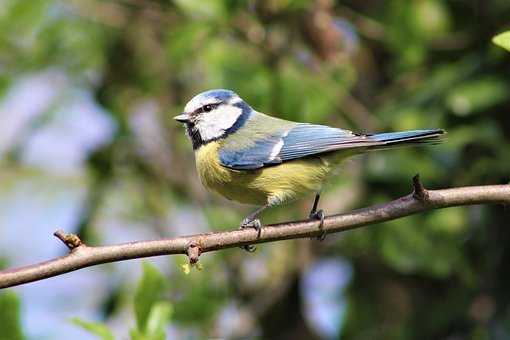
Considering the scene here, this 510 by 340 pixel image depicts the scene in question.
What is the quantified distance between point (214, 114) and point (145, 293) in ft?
2.75

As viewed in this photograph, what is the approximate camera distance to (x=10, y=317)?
1.92 metres

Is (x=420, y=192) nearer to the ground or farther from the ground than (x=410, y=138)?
nearer to the ground

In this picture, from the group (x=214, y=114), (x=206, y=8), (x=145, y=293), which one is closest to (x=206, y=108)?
(x=214, y=114)

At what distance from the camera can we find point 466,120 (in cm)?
273

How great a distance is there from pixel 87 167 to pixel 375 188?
1.24 m

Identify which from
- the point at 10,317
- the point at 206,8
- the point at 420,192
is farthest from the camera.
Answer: the point at 206,8

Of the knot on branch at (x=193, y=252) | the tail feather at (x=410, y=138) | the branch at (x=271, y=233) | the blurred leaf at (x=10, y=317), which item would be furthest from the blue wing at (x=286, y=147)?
the blurred leaf at (x=10, y=317)

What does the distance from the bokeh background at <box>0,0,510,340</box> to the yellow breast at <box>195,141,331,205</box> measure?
0.12 m

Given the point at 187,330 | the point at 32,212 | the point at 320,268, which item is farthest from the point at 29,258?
the point at 320,268

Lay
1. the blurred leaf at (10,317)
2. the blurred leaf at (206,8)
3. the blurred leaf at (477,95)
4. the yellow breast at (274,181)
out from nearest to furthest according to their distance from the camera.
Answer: the blurred leaf at (10,317)
the yellow breast at (274,181)
the blurred leaf at (477,95)
the blurred leaf at (206,8)

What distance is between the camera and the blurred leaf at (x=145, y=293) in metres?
2.01

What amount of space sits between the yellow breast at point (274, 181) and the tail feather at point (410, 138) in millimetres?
294

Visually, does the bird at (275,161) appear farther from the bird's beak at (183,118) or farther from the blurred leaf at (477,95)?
the blurred leaf at (477,95)

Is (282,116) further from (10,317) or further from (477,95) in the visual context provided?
(10,317)
